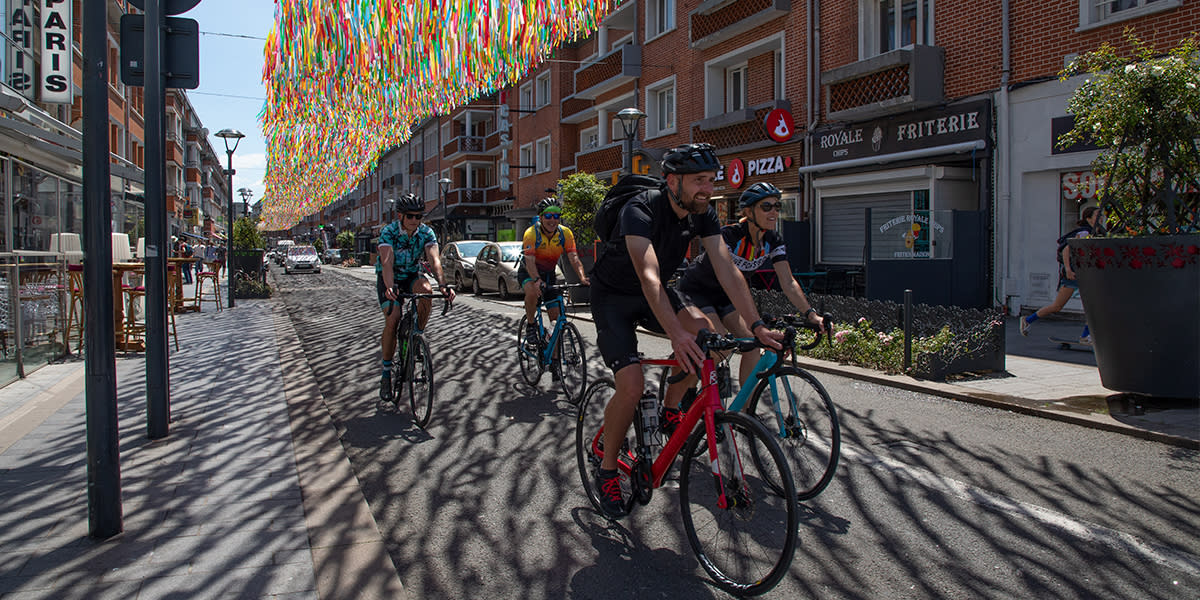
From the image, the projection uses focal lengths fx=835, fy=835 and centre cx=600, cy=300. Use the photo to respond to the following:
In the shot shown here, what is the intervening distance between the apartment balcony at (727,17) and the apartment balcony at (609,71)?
336cm

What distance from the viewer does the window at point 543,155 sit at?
115 ft

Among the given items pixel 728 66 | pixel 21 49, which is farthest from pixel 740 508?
pixel 728 66

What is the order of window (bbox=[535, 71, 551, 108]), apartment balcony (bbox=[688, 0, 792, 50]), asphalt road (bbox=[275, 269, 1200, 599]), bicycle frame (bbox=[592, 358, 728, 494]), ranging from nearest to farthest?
bicycle frame (bbox=[592, 358, 728, 494]), asphalt road (bbox=[275, 269, 1200, 599]), apartment balcony (bbox=[688, 0, 792, 50]), window (bbox=[535, 71, 551, 108])

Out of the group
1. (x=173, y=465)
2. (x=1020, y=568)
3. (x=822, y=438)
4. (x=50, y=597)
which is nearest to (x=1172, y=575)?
(x=1020, y=568)

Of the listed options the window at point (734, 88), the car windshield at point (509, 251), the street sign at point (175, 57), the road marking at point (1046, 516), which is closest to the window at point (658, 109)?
the window at point (734, 88)

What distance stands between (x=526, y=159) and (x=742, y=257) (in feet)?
109

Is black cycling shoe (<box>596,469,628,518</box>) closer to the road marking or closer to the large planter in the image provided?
the road marking

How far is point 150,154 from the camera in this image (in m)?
5.05

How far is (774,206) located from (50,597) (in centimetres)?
400

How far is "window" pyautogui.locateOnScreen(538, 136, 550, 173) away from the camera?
35141 millimetres

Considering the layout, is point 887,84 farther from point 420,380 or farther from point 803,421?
point 803,421

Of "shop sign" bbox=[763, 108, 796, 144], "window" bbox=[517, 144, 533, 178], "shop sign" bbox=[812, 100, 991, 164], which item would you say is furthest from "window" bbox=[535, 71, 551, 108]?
"shop sign" bbox=[812, 100, 991, 164]

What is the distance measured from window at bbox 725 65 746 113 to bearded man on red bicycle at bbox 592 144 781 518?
18710mm

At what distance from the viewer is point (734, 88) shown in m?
22.0
